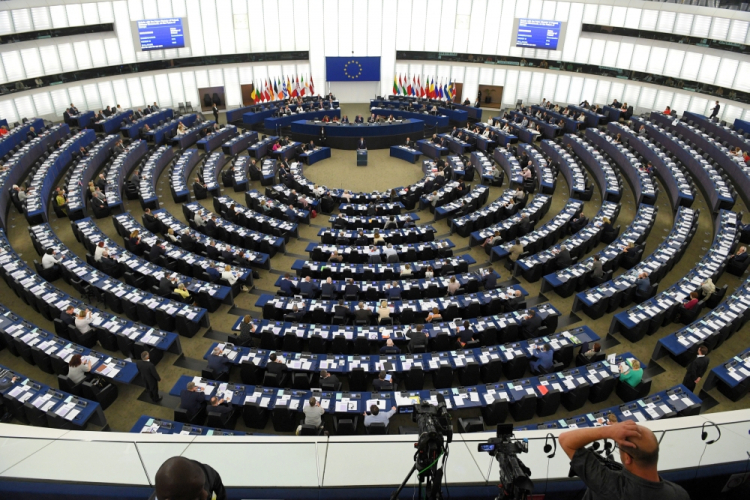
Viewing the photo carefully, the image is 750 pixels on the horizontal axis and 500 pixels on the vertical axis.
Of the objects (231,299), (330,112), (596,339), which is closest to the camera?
(596,339)

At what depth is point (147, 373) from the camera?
39.0 feet

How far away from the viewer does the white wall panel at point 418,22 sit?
40.4 m

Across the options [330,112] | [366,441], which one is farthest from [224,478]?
[330,112]

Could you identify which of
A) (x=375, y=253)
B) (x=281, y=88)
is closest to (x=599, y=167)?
(x=375, y=253)

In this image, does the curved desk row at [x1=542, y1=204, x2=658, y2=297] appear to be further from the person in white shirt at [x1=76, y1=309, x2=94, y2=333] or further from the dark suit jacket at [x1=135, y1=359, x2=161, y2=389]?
the person in white shirt at [x1=76, y1=309, x2=94, y2=333]

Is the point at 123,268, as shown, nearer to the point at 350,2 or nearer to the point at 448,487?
the point at 448,487

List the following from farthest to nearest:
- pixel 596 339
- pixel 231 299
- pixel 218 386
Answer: pixel 231 299, pixel 596 339, pixel 218 386

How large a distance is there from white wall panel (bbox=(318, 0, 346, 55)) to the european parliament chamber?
10.3 inches

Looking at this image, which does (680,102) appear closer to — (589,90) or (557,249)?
(589,90)

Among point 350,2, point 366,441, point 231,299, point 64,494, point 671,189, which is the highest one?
point 350,2

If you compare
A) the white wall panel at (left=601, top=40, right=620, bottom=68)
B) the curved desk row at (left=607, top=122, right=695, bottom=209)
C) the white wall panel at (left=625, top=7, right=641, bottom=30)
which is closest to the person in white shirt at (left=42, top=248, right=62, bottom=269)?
the curved desk row at (left=607, top=122, right=695, bottom=209)

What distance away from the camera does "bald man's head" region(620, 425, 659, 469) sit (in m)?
3.31

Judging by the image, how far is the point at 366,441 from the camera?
5918mm

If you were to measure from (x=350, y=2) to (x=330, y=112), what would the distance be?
10205 mm
